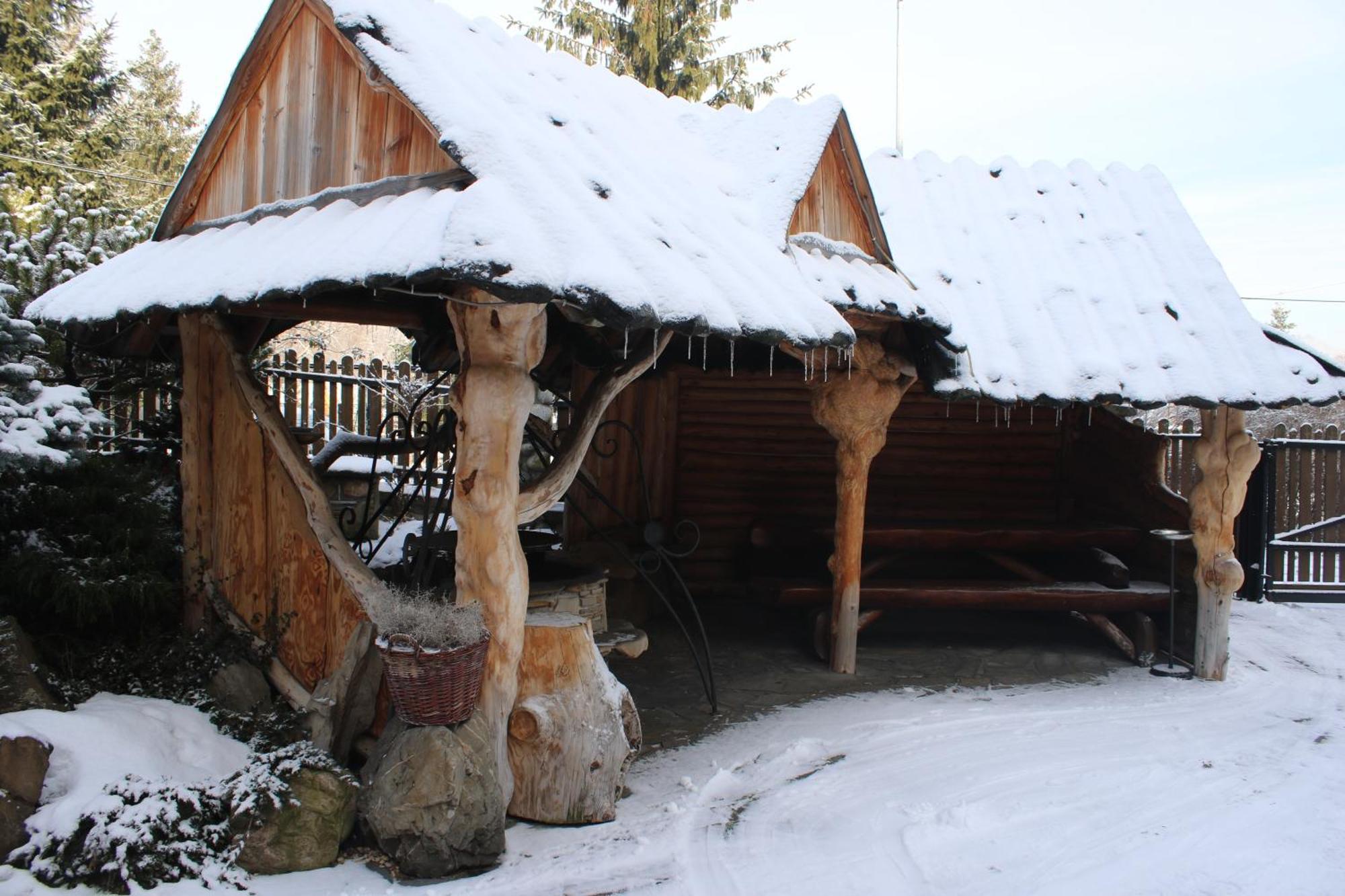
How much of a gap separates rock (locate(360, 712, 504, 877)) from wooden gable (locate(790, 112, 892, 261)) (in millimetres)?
3976

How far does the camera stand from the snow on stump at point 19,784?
3861 mm

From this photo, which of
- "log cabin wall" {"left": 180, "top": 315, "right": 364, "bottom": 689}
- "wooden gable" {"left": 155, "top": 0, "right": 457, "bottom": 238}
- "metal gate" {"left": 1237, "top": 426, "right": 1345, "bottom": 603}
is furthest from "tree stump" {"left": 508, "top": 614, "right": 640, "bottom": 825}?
"metal gate" {"left": 1237, "top": 426, "right": 1345, "bottom": 603}

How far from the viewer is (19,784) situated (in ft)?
13.0

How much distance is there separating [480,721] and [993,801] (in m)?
2.75

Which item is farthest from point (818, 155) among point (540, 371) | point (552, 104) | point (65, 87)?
point (65, 87)

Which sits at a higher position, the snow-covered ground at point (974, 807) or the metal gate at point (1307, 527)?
the metal gate at point (1307, 527)

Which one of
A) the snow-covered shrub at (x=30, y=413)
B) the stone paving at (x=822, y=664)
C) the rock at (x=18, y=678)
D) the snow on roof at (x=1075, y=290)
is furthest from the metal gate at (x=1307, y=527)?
the rock at (x=18, y=678)

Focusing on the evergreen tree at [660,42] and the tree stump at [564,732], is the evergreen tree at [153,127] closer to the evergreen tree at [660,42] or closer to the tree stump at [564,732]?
the evergreen tree at [660,42]

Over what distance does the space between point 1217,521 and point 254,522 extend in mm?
6973

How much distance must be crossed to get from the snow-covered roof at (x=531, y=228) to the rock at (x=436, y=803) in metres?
1.92

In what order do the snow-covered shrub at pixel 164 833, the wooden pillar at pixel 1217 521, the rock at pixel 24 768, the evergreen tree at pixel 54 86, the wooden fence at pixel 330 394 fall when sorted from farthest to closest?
the evergreen tree at pixel 54 86 < the wooden fence at pixel 330 394 < the wooden pillar at pixel 1217 521 < the rock at pixel 24 768 < the snow-covered shrub at pixel 164 833

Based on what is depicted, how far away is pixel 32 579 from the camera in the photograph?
512 centimetres

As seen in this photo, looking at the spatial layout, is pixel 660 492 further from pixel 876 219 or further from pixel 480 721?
pixel 480 721

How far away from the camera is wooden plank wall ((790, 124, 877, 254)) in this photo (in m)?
6.67
